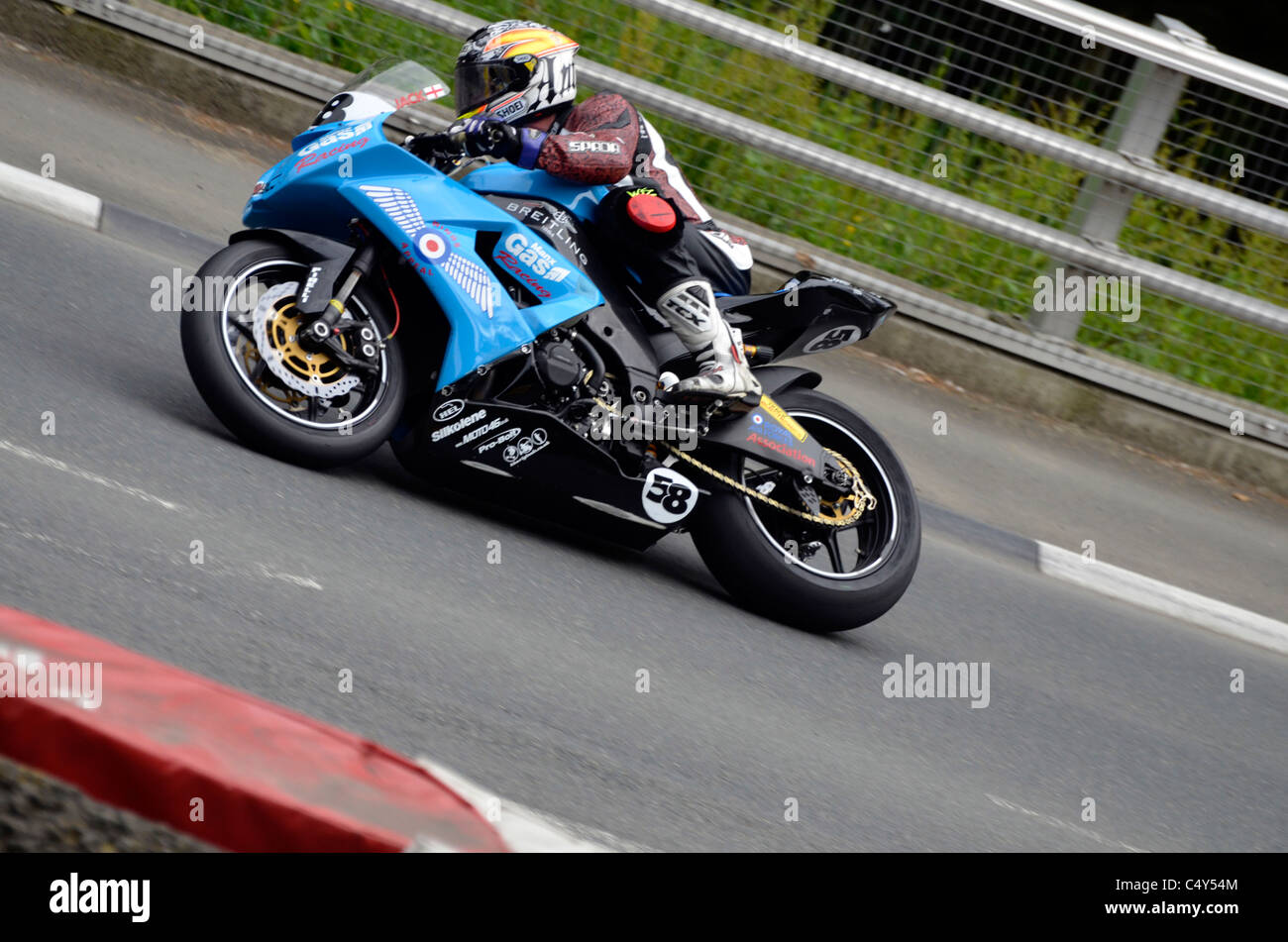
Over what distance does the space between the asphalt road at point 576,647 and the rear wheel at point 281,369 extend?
0.15m

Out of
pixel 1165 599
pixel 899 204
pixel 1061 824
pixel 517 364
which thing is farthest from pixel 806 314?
pixel 899 204

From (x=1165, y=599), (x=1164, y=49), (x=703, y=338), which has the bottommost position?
(x=1165, y=599)

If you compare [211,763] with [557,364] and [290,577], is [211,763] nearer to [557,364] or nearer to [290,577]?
[290,577]

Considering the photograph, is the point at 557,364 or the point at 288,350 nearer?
the point at 288,350

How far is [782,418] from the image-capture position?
537 cm

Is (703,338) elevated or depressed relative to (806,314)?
depressed

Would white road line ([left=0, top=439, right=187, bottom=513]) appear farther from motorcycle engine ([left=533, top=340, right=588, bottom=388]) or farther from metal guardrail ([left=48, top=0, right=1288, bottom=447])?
metal guardrail ([left=48, top=0, right=1288, bottom=447])

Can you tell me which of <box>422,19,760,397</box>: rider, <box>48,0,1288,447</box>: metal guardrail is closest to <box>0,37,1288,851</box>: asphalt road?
<box>422,19,760,397</box>: rider

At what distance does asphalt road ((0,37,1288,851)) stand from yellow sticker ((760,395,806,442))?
0.69 m

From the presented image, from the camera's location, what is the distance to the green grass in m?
8.61

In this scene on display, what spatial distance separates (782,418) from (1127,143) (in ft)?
13.7

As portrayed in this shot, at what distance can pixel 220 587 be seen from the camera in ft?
13.1

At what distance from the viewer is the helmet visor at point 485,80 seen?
495 centimetres
